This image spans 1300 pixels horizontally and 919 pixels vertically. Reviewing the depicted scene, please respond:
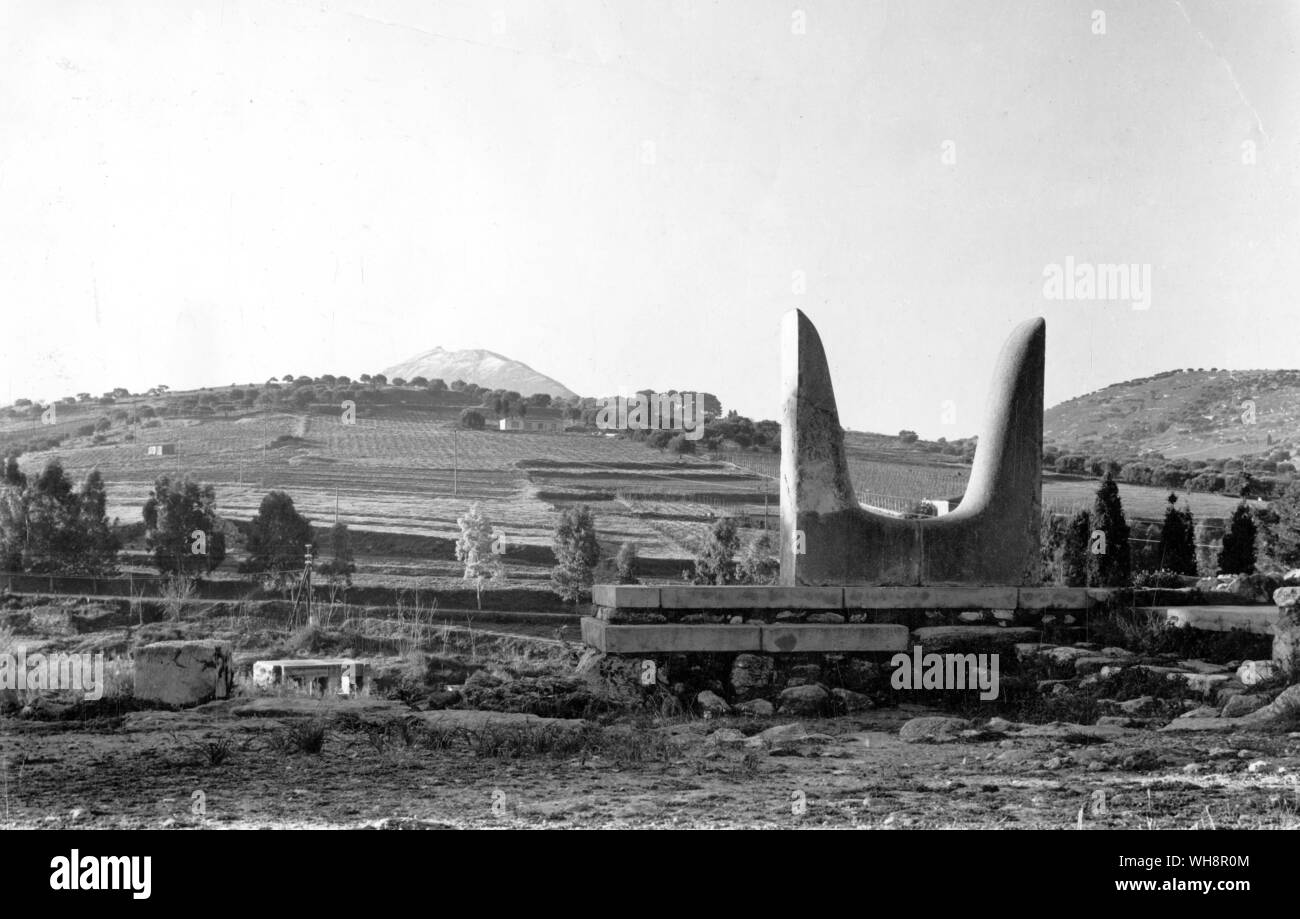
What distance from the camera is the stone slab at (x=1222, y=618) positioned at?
968 cm

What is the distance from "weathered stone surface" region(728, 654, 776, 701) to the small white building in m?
26.0

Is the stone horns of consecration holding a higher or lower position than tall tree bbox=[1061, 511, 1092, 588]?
higher

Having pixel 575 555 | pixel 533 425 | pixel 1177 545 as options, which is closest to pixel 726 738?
pixel 1177 545

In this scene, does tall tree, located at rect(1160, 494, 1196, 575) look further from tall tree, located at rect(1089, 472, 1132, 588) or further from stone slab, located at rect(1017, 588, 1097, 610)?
stone slab, located at rect(1017, 588, 1097, 610)

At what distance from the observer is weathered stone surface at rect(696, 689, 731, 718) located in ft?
28.1

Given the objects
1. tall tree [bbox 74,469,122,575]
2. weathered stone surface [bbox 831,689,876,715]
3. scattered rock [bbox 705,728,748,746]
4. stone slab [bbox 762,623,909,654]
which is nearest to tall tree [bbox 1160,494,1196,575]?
stone slab [bbox 762,623,909,654]

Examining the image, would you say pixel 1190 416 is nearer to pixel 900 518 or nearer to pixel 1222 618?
pixel 1222 618

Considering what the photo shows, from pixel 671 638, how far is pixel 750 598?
71 centimetres

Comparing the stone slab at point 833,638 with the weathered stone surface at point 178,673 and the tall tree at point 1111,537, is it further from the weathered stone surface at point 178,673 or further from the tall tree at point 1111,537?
the tall tree at point 1111,537

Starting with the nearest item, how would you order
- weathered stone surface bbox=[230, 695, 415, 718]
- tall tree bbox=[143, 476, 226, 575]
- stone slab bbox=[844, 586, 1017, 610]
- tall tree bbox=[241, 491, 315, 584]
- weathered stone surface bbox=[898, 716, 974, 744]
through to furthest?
1. weathered stone surface bbox=[898, 716, 974, 744]
2. weathered stone surface bbox=[230, 695, 415, 718]
3. stone slab bbox=[844, 586, 1017, 610]
4. tall tree bbox=[143, 476, 226, 575]
5. tall tree bbox=[241, 491, 315, 584]

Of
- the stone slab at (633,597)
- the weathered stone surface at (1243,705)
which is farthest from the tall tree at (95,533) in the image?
the weathered stone surface at (1243,705)
